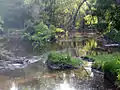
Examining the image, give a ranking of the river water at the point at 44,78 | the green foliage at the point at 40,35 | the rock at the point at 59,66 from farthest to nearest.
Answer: the green foliage at the point at 40,35
the rock at the point at 59,66
the river water at the point at 44,78

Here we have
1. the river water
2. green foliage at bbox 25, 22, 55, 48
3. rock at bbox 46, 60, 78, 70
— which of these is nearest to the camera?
the river water

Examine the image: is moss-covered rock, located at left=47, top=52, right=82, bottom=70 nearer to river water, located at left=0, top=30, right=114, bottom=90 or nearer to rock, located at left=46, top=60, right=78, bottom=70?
rock, located at left=46, top=60, right=78, bottom=70

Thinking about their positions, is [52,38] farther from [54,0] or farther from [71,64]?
[71,64]

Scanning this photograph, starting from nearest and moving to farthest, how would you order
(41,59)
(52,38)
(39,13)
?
(41,59), (52,38), (39,13)

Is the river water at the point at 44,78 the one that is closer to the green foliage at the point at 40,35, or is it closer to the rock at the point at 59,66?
the rock at the point at 59,66

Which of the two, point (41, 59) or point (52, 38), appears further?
point (52, 38)

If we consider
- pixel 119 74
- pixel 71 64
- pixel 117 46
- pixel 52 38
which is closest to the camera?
pixel 119 74

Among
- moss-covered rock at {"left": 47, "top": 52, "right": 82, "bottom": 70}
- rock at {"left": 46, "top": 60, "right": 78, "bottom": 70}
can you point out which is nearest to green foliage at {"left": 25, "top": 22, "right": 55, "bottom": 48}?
moss-covered rock at {"left": 47, "top": 52, "right": 82, "bottom": 70}

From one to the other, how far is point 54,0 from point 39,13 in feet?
15.5

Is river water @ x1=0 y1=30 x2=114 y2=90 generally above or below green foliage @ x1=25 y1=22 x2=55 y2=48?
below

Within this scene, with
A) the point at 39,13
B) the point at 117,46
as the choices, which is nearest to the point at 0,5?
the point at 39,13

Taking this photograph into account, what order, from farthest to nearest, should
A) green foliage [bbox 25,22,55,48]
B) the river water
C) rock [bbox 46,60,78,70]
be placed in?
green foliage [bbox 25,22,55,48] < rock [bbox 46,60,78,70] < the river water

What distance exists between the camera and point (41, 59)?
990 inches

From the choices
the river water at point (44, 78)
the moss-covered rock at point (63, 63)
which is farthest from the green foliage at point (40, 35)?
the moss-covered rock at point (63, 63)
